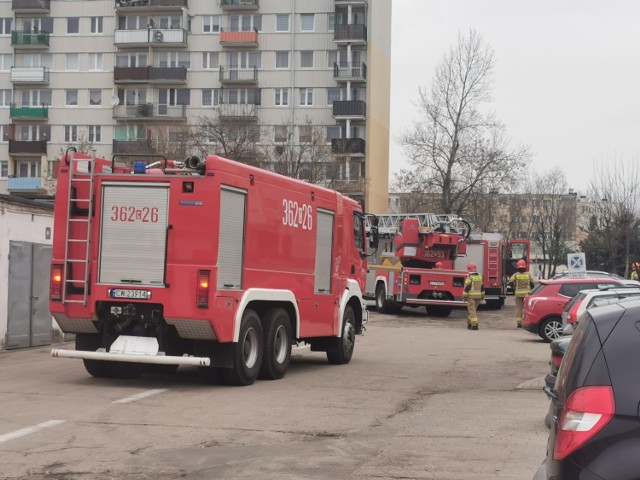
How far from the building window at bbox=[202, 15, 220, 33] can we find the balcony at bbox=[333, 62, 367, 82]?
9.82 meters

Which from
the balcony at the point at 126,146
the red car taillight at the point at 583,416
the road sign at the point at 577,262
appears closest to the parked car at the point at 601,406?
the red car taillight at the point at 583,416

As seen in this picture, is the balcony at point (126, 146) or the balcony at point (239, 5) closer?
the balcony at point (126, 146)

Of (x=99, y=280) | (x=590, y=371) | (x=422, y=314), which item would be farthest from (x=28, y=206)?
(x=422, y=314)

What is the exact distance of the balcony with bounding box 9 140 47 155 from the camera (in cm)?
6862

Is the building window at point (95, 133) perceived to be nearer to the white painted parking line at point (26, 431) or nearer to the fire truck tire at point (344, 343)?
the fire truck tire at point (344, 343)

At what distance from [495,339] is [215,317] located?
14.0 meters

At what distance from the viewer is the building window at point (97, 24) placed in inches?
2729

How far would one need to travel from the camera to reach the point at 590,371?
12.8ft

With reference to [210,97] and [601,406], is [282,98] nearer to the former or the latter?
[210,97]

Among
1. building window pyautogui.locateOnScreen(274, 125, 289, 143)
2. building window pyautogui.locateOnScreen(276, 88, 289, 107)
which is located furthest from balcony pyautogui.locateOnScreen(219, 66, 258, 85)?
building window pyautogui.locateOnScreen(274, 125, 289, 143)

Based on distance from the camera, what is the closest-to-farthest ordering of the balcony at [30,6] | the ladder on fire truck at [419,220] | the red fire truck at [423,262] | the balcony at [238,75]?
1. the red fire truck at [423,262]
2. the ladder on fire truck at [419,220]
3. the balcony at [238,75]
4. the balcony at [30,6]

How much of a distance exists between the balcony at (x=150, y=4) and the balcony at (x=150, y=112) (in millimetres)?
7317

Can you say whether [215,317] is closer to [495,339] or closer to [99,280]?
[99,280]

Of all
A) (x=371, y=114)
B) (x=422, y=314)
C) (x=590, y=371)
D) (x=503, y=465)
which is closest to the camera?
(x=590, y=371)
